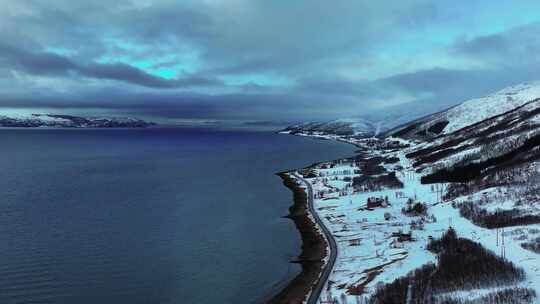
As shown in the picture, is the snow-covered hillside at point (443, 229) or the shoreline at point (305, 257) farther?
the shoreline at point (305, 257)

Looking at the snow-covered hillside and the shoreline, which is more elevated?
the snow-covered hillside

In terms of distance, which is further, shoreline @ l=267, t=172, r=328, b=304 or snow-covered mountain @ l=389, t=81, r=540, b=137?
snow-covered mountain @ l=389, t=81, r=540, b=137

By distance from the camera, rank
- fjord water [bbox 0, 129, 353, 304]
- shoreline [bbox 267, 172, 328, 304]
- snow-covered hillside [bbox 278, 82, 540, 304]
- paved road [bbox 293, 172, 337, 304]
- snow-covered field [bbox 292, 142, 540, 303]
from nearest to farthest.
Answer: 1. snow-covered hillside [bbox 278, 82, 540, 304]
2. snow-covered field [bbox 292, 142, 540, 303]
3. paved road [bbox 293, 172, 337, 304]
4. shoreline [bbox 267, 172, 328, 304]
5. fjord water [bbox 0, 129, 353, 304]

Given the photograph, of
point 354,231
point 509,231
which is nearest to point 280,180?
point 354,231

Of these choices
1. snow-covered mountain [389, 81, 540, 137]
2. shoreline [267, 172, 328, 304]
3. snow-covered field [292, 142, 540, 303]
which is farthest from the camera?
snow-covered mountain [389, 81, 540, 137]

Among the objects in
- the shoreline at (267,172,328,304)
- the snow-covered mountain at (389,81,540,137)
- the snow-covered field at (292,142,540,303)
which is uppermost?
the snow-covered mountain at (389,81,540,137)

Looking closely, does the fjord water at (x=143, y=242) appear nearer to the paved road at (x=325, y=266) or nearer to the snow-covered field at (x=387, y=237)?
the paved road at (x=325, y=266)

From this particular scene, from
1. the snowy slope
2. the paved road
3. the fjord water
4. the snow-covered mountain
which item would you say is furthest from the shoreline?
the snowy slope

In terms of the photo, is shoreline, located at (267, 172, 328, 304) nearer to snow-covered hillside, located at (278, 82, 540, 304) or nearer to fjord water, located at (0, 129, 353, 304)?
fjord water, located at (0, 129, 353, 304)

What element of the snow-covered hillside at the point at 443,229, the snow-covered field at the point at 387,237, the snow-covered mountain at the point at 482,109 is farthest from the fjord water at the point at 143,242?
the snow-covered mountain at the point at 482,109

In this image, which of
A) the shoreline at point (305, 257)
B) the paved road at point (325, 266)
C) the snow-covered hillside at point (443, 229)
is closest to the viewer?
the snow-covered hillside at point (443, 229)
